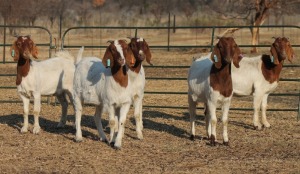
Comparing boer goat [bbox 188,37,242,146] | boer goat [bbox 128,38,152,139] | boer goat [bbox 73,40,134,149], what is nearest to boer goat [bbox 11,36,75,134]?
boer goat [bbox 73,40,134,149]

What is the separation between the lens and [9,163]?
981 centimetres

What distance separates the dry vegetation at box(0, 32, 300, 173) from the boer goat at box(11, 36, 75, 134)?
60 centimetres

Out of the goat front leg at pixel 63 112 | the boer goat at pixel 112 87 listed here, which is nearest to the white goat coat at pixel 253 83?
the boer goat at pixel 112 87

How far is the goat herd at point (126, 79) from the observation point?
1087 cm

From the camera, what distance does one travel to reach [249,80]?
13.3m

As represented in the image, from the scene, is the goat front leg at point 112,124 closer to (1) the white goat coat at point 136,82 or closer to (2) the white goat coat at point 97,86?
(2) the white goat coat at point 97,86

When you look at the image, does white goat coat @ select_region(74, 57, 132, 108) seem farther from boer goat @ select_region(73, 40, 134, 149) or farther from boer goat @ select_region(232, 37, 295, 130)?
boer goat @ select_region(232, 37, 295, 130)

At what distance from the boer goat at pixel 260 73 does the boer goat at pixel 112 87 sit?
288cm

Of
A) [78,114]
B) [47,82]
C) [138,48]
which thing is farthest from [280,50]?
[47,82]

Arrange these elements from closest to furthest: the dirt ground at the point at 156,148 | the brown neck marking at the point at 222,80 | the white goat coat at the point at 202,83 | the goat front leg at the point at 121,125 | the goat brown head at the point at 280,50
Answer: the dirt ground at the point at 156,148, the goat front leg at the point at 121,125, the brown neck marking at the point at 222,80, the white goat coat at the point at 202,83, the goat brown head at the point at 280,50

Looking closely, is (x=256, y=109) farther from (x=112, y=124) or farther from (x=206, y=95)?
(x=112, y=124)

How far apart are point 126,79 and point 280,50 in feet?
12.4

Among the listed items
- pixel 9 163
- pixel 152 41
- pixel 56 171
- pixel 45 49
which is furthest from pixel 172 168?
pixel 152 41

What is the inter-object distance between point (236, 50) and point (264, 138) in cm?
192
